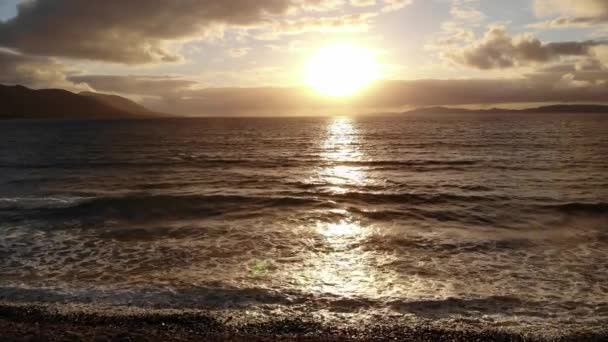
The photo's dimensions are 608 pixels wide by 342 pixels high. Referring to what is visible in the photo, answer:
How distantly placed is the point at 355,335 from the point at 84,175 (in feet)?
111


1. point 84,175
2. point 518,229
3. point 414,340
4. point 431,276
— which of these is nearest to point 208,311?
point 414,340

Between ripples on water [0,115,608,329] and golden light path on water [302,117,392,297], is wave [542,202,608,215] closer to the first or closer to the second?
ripples on water [0,115,608,329]

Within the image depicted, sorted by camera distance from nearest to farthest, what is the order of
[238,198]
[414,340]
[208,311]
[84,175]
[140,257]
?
1. [414,340]
2. [208,311]
3. [140,257]
4. [238,198]
5. [84,175]

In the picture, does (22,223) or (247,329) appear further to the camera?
(22,223)

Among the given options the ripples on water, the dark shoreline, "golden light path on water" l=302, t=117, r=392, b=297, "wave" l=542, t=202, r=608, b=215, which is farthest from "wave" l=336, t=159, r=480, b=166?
the dark shoreline

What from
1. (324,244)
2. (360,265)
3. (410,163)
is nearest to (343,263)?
(360,265)

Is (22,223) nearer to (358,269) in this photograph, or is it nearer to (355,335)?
(358,269)

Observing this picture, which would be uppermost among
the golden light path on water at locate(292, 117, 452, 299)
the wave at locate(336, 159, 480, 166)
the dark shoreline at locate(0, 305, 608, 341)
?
the wave at locate(336, 159, 480, 166)

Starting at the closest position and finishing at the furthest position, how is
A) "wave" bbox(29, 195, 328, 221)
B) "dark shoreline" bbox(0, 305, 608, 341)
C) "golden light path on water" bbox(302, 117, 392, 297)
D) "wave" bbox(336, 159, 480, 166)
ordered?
"dark shoreline" bbox(0, 305, 608, 341) → "golden light path on water" bbox(302, 117, 392, 297) → "wave" bbox(29, 195, 328, 221) → "wave" bbox(336, 159, 480, 166)

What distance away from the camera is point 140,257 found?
13.8 m

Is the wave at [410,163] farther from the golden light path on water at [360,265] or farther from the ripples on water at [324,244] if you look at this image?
the golden light path on water at [360,265]

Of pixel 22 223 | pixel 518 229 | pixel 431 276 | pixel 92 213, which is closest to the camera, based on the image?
pixel 431 276

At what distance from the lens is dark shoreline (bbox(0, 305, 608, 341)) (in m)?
8.09

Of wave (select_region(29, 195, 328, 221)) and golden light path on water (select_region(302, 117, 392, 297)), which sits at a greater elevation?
wave (select_region(29, 195, 328, 221))
